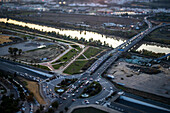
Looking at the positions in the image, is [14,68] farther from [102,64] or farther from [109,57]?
[109,57]

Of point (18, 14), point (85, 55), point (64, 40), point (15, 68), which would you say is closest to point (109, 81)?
point (85, 55)

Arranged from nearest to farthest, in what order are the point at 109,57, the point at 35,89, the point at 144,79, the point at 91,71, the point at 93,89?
the point at 93,89
the point at 35,89
the point at 144,79
the point at 91,71
the point at 109,57

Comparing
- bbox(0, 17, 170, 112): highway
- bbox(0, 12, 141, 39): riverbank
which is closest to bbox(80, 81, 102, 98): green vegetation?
bbox(0, 17, 170, 112): highway

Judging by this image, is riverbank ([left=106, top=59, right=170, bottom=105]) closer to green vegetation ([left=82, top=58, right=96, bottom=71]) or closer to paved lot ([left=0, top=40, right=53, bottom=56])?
green vegetation ([left=82, top=58, right=96, bottom=71])

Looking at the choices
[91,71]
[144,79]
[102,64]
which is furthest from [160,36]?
[91,71]

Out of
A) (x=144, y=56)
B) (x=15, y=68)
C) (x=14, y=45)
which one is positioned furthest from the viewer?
(x=14, y=45)

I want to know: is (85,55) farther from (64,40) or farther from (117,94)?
(117,94)

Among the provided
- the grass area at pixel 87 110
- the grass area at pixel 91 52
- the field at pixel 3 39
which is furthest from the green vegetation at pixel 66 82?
the field at pixel 3 39
